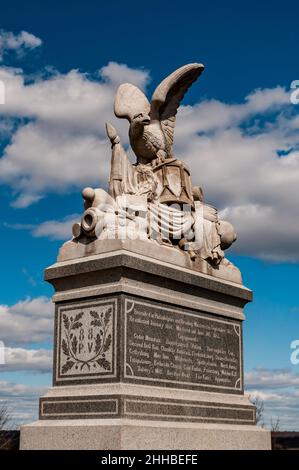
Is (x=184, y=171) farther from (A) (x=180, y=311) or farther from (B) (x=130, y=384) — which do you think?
(B) (x=130, y=384)

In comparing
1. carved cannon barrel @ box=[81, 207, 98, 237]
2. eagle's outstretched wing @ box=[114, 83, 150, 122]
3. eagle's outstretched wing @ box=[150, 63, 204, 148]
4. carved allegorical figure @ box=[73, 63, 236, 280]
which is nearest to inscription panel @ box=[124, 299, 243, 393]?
carved allegorical figure @ box=[73, 63, 236, 280]

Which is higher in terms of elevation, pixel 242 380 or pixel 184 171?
pixel 184 171

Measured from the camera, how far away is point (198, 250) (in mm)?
13578

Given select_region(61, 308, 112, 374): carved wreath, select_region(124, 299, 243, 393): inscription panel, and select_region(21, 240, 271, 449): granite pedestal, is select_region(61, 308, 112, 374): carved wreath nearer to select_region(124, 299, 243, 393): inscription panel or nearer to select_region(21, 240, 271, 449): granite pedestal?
select_region(21, 240, 271, 449): granite pedestal

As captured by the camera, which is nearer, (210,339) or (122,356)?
(122,356)

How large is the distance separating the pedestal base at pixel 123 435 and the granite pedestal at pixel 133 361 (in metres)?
0.01

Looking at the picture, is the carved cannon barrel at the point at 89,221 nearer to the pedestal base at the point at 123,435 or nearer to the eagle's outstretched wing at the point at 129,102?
the eagle's outstretched wing at the point at 129,102

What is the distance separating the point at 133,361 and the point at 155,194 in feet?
11.4

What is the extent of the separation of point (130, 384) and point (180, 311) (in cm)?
177

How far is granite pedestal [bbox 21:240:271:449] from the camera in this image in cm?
1116

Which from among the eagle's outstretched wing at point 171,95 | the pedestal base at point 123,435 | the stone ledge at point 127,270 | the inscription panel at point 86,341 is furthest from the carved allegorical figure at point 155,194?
the pedestal base at point 123,435

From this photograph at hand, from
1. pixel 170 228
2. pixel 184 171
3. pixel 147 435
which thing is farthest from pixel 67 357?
pixel 184 171

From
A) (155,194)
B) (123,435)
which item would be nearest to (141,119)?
(155,194)
